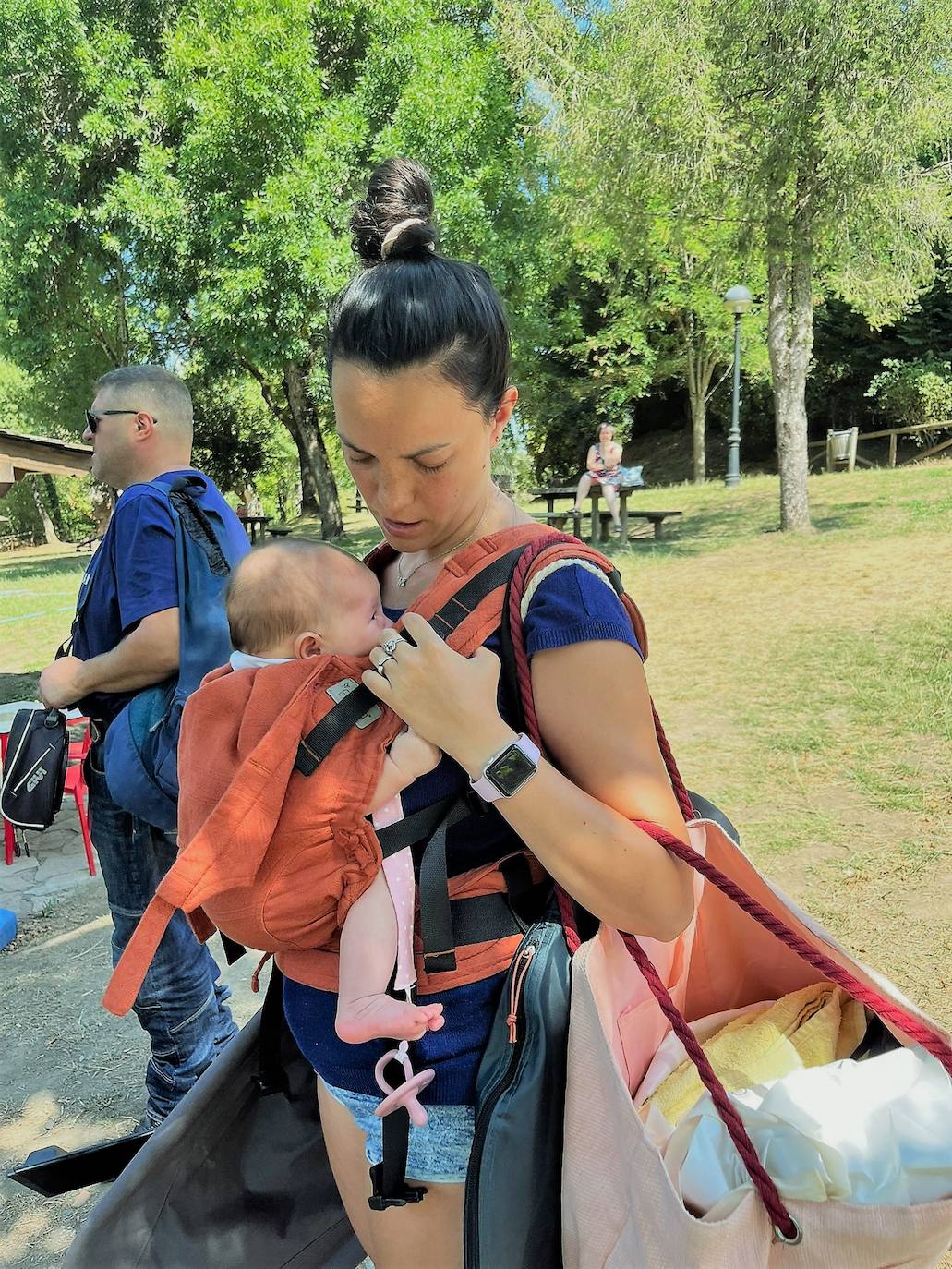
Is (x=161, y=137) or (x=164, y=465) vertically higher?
(x=161, y=137)

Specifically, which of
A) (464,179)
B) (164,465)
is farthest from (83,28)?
(164,465)

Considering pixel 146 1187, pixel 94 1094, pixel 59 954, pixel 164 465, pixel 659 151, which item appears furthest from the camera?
pixel 659 151

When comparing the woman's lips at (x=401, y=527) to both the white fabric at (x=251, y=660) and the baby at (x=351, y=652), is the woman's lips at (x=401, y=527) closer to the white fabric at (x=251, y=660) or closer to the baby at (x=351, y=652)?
the baby at (x=351, y=652)

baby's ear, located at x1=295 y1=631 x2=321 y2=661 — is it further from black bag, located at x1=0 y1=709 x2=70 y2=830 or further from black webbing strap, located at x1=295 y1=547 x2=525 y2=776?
black bag, located at x1=0 y1=709 x2=70 y2=830

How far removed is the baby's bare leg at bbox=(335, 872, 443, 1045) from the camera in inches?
47.8

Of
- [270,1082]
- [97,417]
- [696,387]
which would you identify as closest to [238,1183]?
[270,1082]

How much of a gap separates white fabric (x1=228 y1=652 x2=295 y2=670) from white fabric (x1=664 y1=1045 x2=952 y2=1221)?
2.74 ft

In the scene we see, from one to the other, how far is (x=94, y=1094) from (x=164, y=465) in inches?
84.7

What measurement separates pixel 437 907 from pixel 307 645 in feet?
1.48

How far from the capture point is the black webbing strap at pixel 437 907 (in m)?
1.23

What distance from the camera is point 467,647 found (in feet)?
4.07

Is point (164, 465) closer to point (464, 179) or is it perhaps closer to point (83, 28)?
point (464, 179)

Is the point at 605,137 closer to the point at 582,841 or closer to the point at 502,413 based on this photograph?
the point at 502,413

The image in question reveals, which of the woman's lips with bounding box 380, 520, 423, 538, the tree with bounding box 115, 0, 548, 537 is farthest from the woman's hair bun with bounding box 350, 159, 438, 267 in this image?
the tree with bounding box 115, 0, 548, 537
